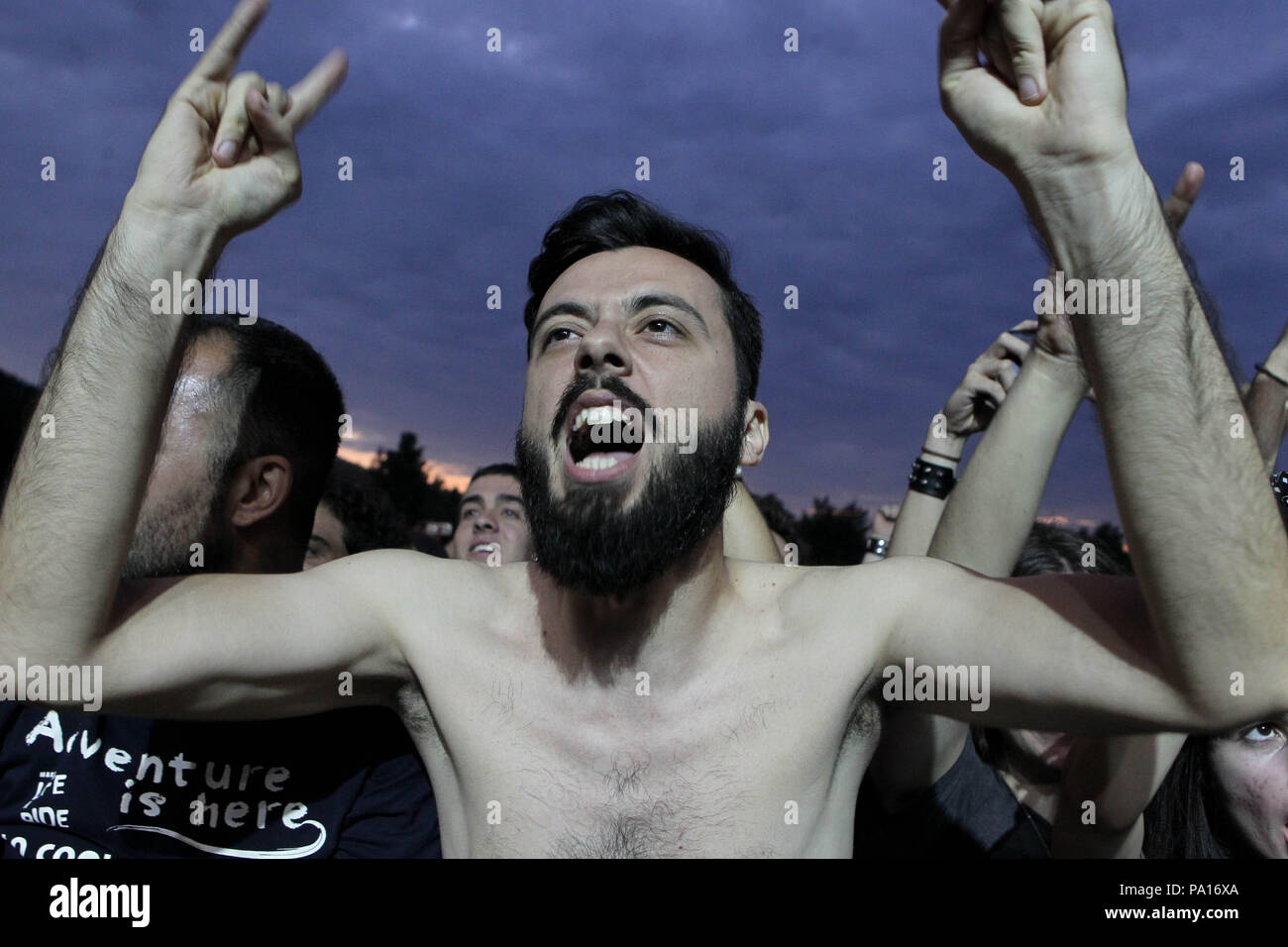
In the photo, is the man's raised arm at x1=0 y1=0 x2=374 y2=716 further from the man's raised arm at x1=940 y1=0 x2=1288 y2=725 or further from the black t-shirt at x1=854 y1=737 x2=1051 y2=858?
the black t-shirt at x1=854 y1=737 x2=1051 y2=858

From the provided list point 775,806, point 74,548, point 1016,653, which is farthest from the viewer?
point 775,806

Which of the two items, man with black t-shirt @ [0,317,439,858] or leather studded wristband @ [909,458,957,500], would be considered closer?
man with black t-shirt @ [0,317,439,858]

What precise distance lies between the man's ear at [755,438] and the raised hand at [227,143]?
60.2 inches

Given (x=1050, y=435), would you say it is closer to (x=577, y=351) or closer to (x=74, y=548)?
(x=577, y=351)

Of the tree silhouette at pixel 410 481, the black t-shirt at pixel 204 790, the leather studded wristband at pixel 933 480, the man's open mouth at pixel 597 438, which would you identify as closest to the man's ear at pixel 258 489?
the black t-shirt at pixel 204 790

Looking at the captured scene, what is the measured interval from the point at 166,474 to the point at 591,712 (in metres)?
1.33

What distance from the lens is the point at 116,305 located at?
6.01 ft

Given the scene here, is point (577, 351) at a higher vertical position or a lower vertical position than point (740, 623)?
higher

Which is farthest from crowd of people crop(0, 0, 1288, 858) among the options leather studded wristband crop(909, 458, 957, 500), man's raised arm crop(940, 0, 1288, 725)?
leather studded wristband crop(909, 458, 957, 500)

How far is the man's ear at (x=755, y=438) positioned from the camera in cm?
299

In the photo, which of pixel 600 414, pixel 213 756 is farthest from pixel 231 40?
pixel 213 756

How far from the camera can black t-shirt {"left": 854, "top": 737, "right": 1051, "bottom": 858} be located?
2631 millimetres
